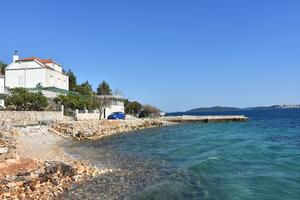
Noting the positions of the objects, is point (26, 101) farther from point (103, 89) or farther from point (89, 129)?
point (103, 89)

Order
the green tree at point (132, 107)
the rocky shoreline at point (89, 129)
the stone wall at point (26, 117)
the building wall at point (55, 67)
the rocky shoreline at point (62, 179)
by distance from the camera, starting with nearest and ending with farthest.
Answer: the rocky shoreline at point (62, 179) < the rocky shoreline at point (89, 129) < the stone wall at point (26, 117) < the building wall at point (55, 67) < the green tree at point (132, 107)

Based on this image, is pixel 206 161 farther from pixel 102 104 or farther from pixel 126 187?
pixel 102 104

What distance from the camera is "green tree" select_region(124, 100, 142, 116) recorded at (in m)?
89.5

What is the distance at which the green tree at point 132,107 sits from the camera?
89.5m

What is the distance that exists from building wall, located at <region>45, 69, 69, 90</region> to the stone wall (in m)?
19.7

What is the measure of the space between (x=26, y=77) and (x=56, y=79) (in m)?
6.04

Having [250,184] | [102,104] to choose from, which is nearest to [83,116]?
[102,104]

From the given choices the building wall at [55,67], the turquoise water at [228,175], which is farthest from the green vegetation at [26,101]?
the turquoise water at [228,175]

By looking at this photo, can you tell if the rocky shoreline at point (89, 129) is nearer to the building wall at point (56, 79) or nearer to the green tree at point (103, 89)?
the building wall at point (56, 79)

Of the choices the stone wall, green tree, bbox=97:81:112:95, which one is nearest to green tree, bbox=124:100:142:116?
green tree, bbox=97:81:112:95

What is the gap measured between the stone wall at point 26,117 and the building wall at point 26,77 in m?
19.5

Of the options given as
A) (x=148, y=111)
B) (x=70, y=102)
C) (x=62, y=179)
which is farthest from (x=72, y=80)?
(x=62, y=179)

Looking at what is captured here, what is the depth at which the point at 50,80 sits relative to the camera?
67812 mm

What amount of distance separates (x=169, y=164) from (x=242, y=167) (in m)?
4.20
